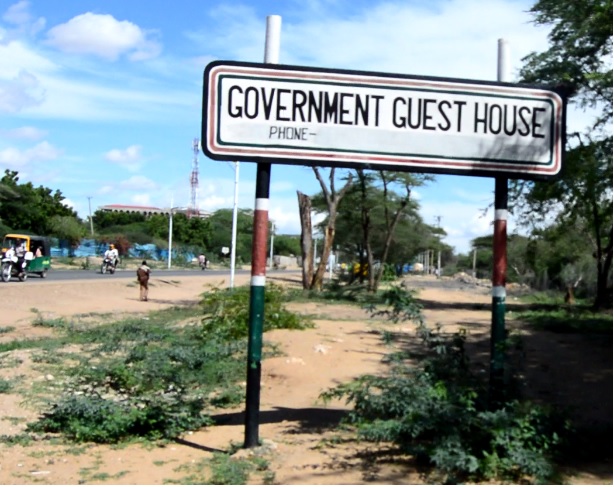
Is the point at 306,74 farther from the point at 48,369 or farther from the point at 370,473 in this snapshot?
the point at 48,369

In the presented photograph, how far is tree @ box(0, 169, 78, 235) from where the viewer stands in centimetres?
6031

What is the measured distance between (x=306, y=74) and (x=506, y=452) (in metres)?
3.16

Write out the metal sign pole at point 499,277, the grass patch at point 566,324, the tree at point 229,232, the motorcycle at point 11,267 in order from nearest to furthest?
the metal sign pole at point 499,277
the grass patch at point 566,324
the motorcycle at point 11,267
the tree at point 229,232

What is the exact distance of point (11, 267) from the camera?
34062 mm

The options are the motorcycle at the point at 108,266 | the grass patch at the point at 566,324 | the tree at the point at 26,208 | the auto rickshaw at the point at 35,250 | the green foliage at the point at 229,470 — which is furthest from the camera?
the tree at the point at 26,208

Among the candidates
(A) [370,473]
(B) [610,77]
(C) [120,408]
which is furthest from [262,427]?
(B) [610,77]

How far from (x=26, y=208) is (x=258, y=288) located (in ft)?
191

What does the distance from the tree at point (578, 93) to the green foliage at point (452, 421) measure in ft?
25.1

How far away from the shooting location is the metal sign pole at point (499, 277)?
654 cm

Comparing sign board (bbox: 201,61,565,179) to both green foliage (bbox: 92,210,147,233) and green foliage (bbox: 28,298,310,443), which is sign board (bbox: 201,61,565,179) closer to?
green foliage (bbox: 28,298,310,443)

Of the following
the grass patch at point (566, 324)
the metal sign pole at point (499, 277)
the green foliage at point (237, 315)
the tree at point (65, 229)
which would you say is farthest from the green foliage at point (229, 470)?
the tree at point (65, 229)

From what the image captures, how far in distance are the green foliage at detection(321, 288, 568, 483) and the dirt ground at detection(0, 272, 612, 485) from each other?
0.25 meters

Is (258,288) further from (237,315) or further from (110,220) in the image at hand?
(110,220)

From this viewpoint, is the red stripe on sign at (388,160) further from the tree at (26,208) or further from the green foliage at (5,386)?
the tree at (26,208)
